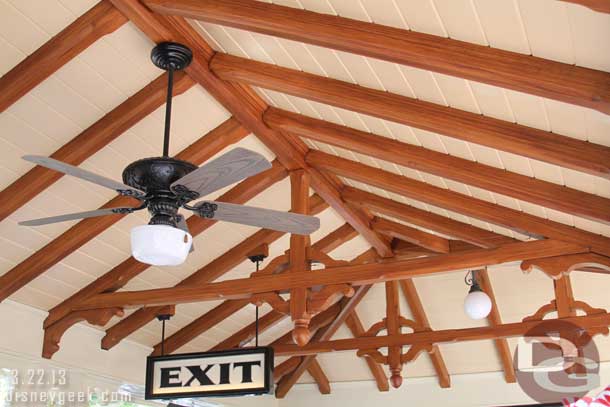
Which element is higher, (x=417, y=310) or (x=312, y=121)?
(x=312, y=121)

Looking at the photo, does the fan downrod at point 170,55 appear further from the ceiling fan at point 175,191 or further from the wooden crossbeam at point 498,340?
the wooden crossbeam at point 498,340

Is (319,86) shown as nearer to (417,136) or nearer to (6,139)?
(417,136)

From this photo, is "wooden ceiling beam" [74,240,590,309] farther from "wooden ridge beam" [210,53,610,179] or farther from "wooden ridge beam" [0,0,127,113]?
"wooden ridge beam" [0,0,127,113]

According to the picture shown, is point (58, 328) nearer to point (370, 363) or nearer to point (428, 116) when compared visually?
point (428, 116)

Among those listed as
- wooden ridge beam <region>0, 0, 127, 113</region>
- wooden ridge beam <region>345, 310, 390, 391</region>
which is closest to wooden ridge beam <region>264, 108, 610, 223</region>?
wooden ridge beam <region>0, 0, 127, 113</region>

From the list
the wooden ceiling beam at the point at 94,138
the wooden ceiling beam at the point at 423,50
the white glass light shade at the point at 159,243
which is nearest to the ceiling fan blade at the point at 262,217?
the white glass light shade at the point at 159,243

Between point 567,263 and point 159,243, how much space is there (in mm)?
2881

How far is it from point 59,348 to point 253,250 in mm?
1954

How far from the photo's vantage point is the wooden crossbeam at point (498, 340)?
27.1 ft

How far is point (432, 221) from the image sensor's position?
622 centimetres

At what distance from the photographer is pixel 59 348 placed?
6.26 meters

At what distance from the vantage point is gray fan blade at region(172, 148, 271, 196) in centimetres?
270

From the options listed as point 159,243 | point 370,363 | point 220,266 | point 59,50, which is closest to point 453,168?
point 159,243

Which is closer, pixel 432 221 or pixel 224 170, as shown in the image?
pixel 224 170
